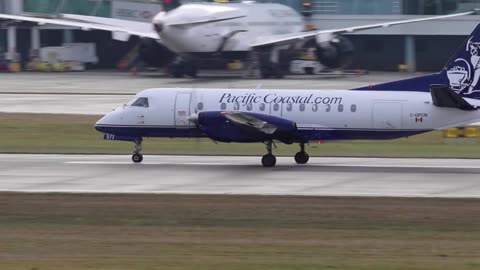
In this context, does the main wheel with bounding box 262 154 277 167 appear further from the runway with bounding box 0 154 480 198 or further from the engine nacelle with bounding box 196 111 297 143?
the engine nacelle with bounding box 196 111 297 143

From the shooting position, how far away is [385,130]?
1316 inches

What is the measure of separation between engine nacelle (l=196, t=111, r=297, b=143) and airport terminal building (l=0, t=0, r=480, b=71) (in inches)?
1953

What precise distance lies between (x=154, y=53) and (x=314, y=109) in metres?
46.4

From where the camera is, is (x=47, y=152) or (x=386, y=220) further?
(x=47, y=152)

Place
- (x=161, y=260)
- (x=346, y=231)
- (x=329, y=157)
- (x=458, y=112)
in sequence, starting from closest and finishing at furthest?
(x=161, y=260) < (x=346, y=231) < (x=458, y=112) < (x=329, y=157)

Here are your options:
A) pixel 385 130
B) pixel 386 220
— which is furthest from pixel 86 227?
pixel 385 130

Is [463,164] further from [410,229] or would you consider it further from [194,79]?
[194,79]

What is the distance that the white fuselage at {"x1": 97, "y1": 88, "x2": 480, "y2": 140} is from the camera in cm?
3306

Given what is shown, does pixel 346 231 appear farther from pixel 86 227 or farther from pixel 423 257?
pixel 86 227

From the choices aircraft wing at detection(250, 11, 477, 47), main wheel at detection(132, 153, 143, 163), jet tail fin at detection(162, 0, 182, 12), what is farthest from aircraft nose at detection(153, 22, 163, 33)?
main wheel at detection(132, 153, 143, 163)

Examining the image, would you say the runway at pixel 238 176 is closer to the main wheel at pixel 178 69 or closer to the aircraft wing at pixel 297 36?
the main wheel at pixel 178 69

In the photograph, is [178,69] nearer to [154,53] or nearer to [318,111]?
[154,53]

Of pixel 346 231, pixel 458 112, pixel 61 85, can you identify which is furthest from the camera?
pixel 61 85

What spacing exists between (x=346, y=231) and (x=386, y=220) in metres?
1.73
